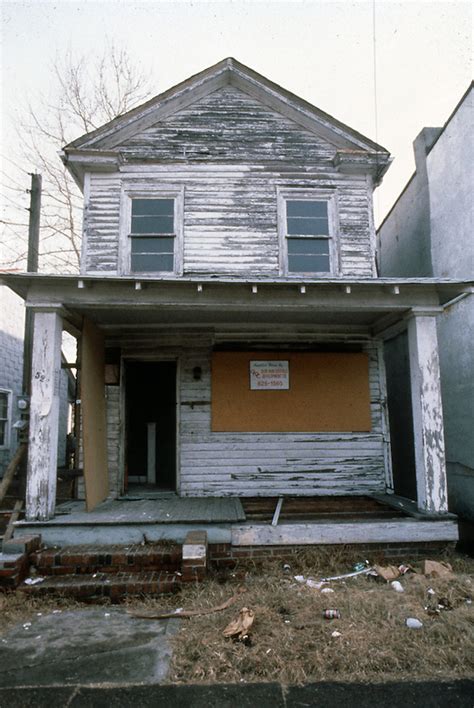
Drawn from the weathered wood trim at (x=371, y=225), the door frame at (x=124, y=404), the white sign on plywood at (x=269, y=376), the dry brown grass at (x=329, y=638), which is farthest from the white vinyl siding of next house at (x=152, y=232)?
the dry brown grass at (x=329, y=638)

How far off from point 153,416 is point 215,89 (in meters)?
6.56

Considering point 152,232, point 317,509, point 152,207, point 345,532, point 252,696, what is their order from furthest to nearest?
point 152,207, point 152,232, point 317,509, point 345,532, point 252,696

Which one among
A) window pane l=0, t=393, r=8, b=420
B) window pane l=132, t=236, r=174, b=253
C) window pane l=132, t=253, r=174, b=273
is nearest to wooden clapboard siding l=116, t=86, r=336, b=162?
window pane l=132, t=236, r=174, b=253

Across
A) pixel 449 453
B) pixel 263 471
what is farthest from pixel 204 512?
pixel 449 453

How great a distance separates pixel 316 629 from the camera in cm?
379

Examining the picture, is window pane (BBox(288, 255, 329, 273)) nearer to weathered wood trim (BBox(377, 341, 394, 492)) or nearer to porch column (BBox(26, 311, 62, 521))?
weathered wood trim (BBox(377, 341, 394, 492))

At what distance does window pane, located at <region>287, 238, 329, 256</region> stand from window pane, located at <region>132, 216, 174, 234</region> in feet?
7.09

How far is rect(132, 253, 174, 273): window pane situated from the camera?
797 centimetres

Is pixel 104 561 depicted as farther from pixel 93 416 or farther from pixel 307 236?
pixel 307 236

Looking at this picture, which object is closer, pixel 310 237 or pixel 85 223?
pixel 85 223

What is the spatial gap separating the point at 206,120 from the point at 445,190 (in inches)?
188

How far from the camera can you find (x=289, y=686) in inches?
123

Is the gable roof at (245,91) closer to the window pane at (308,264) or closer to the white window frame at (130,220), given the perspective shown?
the white window frame at (130,220)

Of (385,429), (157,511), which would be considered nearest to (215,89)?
(385,429)
